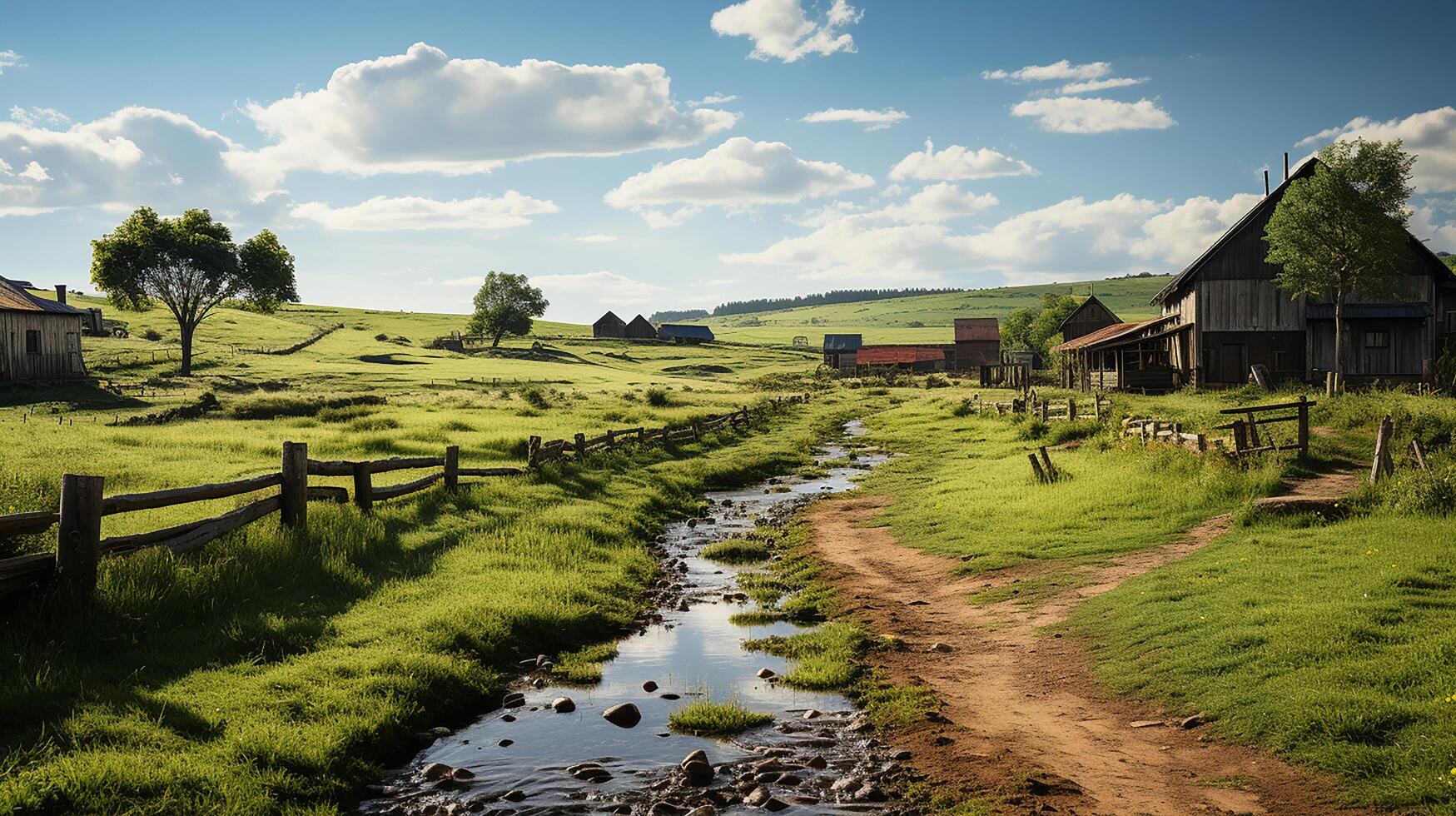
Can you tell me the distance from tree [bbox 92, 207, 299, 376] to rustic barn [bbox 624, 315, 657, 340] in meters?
73.0

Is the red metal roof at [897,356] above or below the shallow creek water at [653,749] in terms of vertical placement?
above

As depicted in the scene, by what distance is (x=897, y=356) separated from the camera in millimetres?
106312

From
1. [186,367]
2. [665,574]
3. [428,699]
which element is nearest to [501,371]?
[186,367]

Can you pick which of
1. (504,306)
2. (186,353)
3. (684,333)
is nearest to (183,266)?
(186,353)

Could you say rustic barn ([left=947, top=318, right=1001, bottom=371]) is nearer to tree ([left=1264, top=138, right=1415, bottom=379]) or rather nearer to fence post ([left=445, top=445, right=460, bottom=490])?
tree ([left=1264, top=138, right=1415, bottom=379])

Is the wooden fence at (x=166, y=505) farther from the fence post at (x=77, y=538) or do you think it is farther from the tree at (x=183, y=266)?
the tree at (x=183, y=266)

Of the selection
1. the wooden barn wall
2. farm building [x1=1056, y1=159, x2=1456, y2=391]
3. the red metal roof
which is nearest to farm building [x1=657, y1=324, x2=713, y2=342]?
the red metal roof

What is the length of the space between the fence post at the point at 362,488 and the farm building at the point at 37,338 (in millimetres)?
41513

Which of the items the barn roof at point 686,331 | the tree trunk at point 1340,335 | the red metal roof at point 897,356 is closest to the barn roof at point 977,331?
the red metal roof at point 897,356

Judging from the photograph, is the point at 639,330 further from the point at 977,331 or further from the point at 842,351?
the point at 977,331

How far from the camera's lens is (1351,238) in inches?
1566

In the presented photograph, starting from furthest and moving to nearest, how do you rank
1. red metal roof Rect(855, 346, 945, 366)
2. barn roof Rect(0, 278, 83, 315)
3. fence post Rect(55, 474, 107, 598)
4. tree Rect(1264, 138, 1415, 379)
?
red metal roof Rect(855, 346, 945, 366), barn roof Rect(0, 278, 83, 315), tree Rect(1264, 138, 1415, 379), fence post Rect(55, 474, 107, 598)

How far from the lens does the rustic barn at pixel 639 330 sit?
14400 cm

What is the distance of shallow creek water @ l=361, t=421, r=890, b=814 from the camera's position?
26.2 feet
